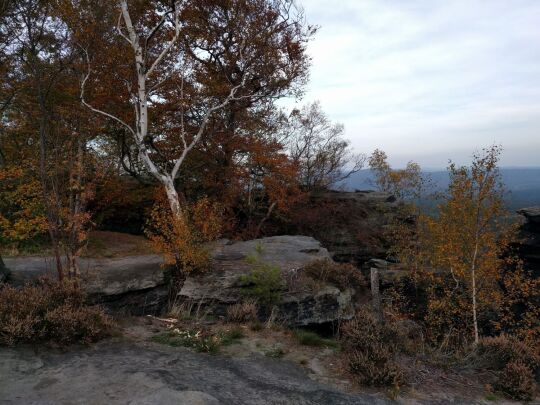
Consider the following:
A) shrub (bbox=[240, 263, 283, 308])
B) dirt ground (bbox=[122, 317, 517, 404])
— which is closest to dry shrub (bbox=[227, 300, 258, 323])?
dirt ground (bbox=[122, 317, 517, 404])

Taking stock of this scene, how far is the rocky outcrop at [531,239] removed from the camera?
32406mm

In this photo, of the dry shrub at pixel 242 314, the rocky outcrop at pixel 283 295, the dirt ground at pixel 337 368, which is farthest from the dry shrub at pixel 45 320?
the rocky outcrop at pixel 283 295

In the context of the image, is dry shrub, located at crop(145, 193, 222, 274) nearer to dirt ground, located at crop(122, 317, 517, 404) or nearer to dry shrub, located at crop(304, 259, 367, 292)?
dirt ground, located at crop(122, 317, 517, 404)

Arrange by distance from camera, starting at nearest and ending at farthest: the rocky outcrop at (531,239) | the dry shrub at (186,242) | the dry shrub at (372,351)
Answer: the dry shrub at (372,351) → the dry shrub at (186,242) → the rocky outcrop at (531,239)

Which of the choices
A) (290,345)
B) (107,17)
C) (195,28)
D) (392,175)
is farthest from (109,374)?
(392,175)

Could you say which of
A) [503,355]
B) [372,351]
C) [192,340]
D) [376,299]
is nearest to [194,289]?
[192,340]

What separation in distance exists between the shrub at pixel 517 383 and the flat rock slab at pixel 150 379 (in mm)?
2955

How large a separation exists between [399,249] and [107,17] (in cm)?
2200

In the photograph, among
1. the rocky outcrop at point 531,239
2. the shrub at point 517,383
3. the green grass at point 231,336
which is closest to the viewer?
the shrub at point 517,383

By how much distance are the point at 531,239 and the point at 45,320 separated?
36324mm

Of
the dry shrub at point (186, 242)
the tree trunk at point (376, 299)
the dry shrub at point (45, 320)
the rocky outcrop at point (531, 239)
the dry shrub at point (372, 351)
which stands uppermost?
the dry shrub at point (186, 242)

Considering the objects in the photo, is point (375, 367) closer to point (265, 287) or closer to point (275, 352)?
point (275, 352)

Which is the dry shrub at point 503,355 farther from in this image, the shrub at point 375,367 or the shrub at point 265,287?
the shrub at point 265,287

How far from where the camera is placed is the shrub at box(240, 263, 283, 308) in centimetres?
1212
